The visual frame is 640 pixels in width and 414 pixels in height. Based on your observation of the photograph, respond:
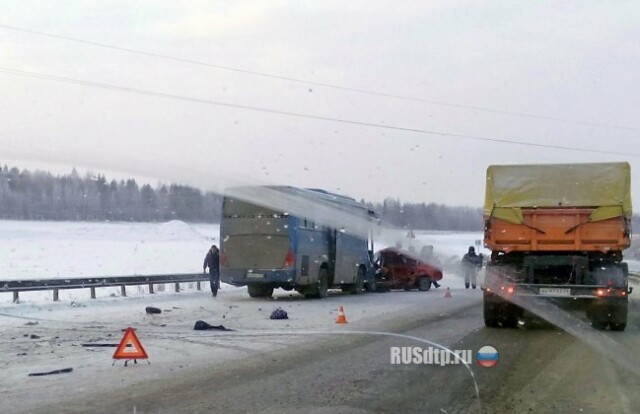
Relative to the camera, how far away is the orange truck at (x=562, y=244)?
15.3 m

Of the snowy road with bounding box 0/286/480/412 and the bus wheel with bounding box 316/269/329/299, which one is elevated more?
the bus wheel with bounding box 316/269/329/299

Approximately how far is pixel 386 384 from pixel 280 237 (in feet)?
49.9

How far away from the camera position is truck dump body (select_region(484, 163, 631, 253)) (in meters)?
15.5

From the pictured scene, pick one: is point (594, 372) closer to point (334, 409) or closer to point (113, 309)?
point (334, 409)

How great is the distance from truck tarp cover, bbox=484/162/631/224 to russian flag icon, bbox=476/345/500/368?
154 inches

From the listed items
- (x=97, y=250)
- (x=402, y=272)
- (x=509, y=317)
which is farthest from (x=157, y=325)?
(x=97, y=250)

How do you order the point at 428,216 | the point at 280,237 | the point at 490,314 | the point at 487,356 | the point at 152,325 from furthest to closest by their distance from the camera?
the point at 280,237 → the point at 428,216 → the point at 152,325 → the point at 490,314 → the point at 487,356

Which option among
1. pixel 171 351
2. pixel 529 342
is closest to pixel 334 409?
pixel 171 351

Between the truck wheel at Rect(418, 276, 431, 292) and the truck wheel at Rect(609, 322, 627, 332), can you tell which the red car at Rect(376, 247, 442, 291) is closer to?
the truck wheel at Rect(418, 276, 431, 292)

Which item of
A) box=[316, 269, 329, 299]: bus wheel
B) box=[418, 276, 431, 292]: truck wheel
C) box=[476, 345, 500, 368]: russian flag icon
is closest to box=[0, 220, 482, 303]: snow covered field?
box=[418, 276, 431, 292]: truck wheel

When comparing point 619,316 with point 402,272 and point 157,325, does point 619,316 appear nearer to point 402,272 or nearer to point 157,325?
point 157,325

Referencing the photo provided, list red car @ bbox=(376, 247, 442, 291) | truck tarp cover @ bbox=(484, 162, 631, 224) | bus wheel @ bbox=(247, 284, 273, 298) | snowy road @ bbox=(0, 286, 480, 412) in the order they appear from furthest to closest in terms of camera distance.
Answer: red car @ bbox=(376, 247, 442, 291), bus wheel @ bbox=(247, 284, 273, 298), truck tarp cover @ bbox=(484, 162, 631, 224), snowy road @ bbox=(0, 286, 480, 412)

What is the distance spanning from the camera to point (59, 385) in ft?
31.5

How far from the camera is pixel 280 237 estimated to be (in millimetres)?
24578
